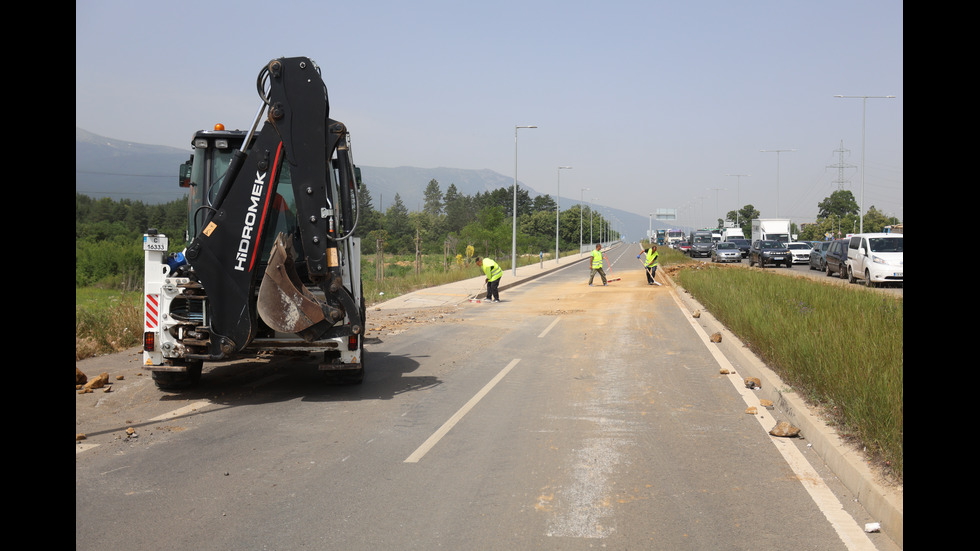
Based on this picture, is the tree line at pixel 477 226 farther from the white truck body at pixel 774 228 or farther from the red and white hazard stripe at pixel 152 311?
the red and white hazard stripe at pixel 152 311

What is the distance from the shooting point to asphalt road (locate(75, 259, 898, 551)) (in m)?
4.54

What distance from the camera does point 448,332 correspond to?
15.5 metres

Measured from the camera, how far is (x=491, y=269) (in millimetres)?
23234

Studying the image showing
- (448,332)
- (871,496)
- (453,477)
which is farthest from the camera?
(448,332)

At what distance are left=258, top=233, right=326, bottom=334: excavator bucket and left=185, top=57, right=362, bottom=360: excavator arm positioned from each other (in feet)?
0.03

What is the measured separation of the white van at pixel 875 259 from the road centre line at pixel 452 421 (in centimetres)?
1902

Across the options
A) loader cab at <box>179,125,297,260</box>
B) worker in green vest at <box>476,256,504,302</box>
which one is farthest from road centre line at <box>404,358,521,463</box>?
worker in green vest at <box>476,256,504,302</box>

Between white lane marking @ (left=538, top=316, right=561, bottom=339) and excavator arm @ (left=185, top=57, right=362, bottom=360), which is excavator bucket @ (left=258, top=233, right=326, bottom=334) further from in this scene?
white lane marking @ (left=538, top=316, right=561, bottom=339)

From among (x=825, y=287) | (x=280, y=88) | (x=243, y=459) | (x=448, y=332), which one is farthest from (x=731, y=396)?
(x=825, y=287)

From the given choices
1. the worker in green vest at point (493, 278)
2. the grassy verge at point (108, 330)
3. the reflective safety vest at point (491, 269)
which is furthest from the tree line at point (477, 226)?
the grassy verge at point (108, 330)

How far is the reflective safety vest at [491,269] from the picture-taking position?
22.9 m

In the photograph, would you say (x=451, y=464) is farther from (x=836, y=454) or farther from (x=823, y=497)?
(x=836, y=454)
